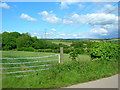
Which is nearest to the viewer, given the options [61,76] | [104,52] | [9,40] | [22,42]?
[61,76]

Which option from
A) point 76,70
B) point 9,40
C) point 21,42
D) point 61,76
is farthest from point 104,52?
point 9,40

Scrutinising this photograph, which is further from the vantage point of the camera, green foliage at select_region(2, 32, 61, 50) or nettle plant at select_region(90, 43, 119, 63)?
green foliage at select_region(2, 32, 61, 50)

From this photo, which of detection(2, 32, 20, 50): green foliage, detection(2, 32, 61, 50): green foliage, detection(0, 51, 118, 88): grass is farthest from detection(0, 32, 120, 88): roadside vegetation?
detection(2, 32, 20, 50): green foliage

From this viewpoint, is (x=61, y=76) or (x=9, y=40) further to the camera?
(x=9, y=40)

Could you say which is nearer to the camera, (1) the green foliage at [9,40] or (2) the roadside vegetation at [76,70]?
(2) the roadside vegetation at [76,70]

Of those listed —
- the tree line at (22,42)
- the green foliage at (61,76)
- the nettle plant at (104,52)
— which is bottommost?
the green foliage at (61,76)

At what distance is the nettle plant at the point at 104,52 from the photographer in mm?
8712

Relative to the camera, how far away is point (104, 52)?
8.78 meters

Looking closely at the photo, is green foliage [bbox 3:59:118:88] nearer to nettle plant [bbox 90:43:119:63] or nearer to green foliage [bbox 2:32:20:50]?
nettle plant [bbox 90:43:119:63]

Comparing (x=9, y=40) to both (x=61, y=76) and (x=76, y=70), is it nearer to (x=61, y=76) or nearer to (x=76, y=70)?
(x=76, y=70)

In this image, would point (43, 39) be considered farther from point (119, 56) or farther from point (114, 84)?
point (114, 84)

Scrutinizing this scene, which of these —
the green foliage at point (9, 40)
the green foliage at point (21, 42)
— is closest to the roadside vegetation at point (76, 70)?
the green foliage at point (21, 42)

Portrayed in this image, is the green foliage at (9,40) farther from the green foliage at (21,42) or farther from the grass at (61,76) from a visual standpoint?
the grass at (61,76)

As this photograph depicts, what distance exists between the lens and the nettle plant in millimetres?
8712
